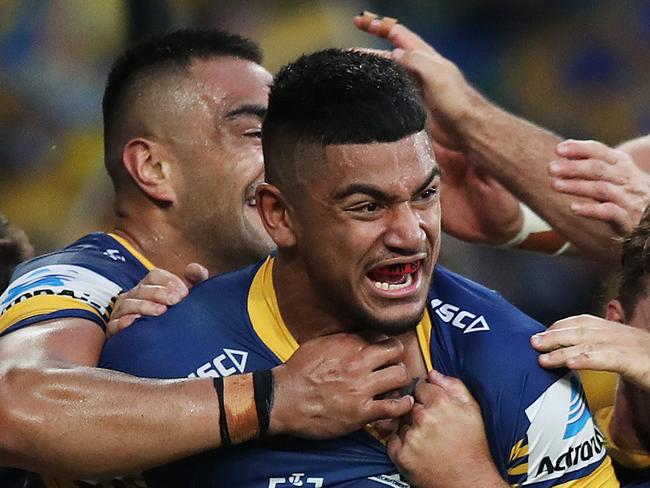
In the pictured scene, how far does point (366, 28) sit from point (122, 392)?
1.60m

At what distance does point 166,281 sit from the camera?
2.72 metres

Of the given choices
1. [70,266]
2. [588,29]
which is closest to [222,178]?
[70,266]

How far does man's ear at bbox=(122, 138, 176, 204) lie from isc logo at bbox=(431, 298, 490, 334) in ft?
3.70

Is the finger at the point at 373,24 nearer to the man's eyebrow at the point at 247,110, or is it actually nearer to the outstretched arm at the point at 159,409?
the man's eyebrow at the point at 247,110

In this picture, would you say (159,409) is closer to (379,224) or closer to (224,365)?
(224,365)

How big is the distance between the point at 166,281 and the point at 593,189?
117 cm

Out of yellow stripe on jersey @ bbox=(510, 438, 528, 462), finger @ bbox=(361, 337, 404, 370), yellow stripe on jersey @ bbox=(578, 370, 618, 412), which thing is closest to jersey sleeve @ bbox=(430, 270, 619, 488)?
yellow stripe on jersey @ bbox=(510, 438, 528, 462)

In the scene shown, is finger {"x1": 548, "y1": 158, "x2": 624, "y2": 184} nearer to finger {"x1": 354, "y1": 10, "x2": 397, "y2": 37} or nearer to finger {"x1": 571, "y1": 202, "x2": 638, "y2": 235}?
finger {"x1": 571, "y1": 202, "x2": 638, "y2": 235}

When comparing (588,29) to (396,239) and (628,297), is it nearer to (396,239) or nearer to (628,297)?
(628,297)

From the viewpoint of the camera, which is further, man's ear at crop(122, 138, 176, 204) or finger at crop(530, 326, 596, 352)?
man's ear at crop(122, 138, 176, 204)

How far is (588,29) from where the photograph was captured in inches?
203

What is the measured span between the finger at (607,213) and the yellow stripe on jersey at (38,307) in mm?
1282

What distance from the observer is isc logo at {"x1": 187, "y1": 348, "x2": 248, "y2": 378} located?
8.20 feet

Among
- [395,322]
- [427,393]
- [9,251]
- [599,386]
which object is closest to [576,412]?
[427,393]
